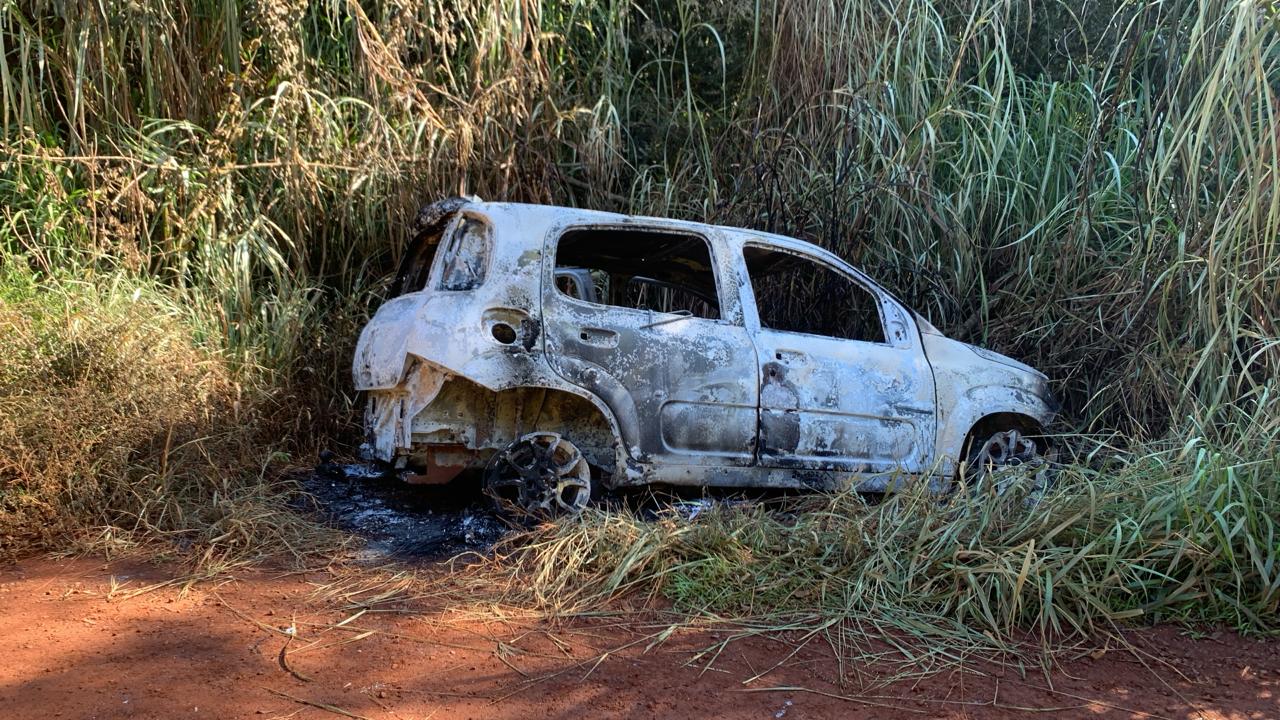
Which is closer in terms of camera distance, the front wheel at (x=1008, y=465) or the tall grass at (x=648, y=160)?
the front wheel at (x=1008, y=465)

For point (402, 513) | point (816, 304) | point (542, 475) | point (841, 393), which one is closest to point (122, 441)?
point (402, 513)

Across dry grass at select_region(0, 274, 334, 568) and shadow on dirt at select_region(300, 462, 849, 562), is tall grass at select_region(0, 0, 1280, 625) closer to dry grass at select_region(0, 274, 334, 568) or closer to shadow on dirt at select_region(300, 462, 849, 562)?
dry grass at select_region(0, 274, 334, 568)

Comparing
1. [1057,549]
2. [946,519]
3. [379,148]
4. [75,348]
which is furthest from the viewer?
[379,148]

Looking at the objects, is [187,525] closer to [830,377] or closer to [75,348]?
[75,348]

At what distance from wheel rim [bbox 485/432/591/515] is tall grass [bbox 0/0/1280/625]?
1.55 meters

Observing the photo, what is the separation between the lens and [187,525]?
16.0 ft

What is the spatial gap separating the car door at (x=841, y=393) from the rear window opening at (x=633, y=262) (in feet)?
0.90

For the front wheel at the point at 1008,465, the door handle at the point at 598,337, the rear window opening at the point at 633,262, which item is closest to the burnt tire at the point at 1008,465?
the front wheel at the point at 1008,465

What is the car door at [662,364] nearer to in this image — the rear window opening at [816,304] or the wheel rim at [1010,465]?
the wheel rim at [1010,465]

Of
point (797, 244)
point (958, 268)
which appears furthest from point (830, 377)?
point (958, 268)

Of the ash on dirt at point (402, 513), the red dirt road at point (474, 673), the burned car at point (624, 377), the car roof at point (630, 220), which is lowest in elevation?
the ash on dirt at point (402, 513)

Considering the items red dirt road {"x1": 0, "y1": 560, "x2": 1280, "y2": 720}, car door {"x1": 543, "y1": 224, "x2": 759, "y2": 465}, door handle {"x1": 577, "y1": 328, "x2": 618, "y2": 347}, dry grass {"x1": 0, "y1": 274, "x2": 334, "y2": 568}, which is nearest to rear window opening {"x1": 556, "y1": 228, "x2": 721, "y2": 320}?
car door {"x1": 543, "y1": 224, "x2": 759, "y2": 465}

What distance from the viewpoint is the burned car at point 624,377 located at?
4926mm

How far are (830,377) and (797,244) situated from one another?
2.59ft
